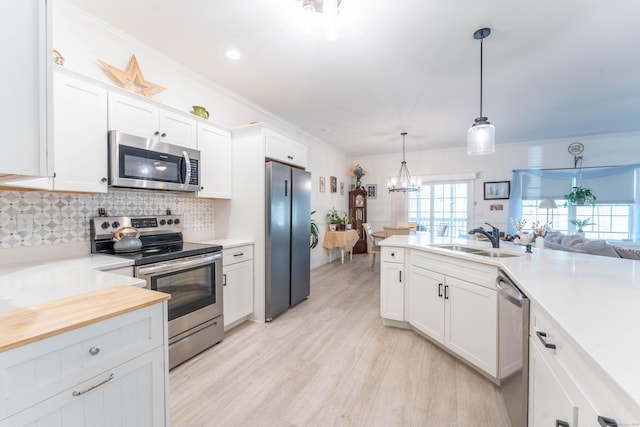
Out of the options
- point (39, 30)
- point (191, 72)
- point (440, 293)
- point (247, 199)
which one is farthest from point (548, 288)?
point (191, 72)

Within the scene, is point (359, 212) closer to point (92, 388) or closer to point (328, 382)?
point (328, 382)

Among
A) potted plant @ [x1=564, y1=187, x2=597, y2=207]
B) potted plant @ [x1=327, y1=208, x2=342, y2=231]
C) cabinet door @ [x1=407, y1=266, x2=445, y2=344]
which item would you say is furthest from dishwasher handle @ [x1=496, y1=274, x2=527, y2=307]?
potted plant @ [x1=564, y1=187, x2=597, y2=207]

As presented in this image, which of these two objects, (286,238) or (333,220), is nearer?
(286,238)

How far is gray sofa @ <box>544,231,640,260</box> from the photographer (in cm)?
250

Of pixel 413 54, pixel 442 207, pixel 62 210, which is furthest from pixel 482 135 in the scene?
pixel 442 207

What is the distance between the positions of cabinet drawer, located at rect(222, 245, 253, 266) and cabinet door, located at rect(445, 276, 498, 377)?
6.41ft

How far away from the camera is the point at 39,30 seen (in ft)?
2.96

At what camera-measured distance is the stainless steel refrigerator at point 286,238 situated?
114 inches

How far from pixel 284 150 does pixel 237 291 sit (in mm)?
1682

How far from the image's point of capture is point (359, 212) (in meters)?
7.04

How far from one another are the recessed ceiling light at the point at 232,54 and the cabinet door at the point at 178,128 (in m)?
0.69

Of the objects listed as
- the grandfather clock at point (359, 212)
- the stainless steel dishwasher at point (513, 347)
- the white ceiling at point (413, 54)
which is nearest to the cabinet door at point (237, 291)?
the white ceiling at point (413, 54)

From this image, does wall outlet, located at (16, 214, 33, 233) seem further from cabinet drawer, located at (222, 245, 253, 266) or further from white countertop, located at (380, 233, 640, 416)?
white countertop, located at (380, 233, 640, 416)

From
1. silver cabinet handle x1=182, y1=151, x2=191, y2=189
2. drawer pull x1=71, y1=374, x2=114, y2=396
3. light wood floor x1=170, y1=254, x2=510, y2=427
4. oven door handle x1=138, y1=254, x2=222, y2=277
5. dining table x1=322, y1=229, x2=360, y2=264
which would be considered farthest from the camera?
dining table x1=322, y1=229, x2=360, y2=264
